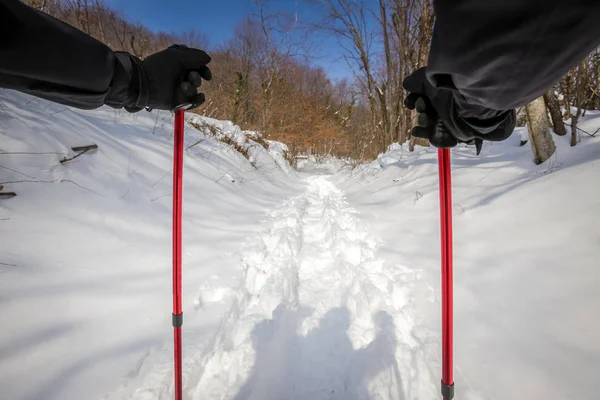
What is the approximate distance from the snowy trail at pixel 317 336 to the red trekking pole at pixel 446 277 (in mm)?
221

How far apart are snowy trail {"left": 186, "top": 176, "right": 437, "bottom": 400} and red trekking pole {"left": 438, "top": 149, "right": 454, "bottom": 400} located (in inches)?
8.7

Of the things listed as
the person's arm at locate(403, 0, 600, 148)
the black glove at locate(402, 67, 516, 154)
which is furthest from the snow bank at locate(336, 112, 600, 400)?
the person's arm at locate(403, 0, 600, 148)

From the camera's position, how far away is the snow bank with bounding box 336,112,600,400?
3.24 ft

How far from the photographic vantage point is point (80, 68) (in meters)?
0.69

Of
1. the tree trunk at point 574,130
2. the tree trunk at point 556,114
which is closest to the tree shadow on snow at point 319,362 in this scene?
the tree trunk at point 574,130

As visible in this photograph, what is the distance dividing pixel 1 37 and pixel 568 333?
2.14m

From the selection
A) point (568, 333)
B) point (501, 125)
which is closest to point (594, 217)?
point (568, 333)

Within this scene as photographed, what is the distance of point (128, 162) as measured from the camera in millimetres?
2316

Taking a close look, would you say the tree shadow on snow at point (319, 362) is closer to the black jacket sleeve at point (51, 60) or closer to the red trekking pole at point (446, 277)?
the red trekking pole at point (446, 277)

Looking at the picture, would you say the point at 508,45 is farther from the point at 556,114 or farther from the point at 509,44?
the point at 556,114

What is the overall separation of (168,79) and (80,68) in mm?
368

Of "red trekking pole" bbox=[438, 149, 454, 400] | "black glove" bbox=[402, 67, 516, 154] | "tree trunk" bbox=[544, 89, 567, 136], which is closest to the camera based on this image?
"black glove" bbox=[402, 67, 516, 154]

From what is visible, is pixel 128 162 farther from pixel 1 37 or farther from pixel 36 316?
pixel 1 37

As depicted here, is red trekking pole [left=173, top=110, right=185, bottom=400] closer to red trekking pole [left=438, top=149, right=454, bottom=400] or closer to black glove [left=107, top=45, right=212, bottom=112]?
black glove [left=107, top=45, right=212, bottom=112]
